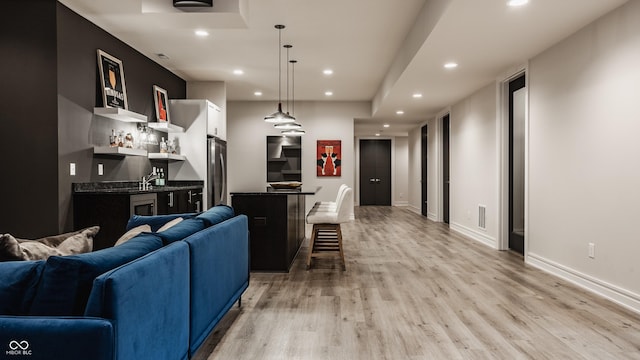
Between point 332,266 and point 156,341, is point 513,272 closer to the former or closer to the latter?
point 332,266

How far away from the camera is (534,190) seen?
191 inches

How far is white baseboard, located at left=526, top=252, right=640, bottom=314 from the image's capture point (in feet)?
10.7

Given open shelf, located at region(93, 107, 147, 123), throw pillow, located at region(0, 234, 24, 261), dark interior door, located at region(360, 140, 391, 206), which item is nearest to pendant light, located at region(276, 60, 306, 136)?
open shelf, located at region(93, 107, 147, 123)

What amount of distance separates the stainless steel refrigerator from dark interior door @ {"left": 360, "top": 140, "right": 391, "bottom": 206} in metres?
7.72

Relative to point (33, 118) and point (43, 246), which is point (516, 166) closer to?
point (43, 246)

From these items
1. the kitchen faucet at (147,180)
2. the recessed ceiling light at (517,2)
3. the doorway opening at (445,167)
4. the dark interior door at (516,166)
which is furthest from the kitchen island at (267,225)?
Result: the doorway opening at (445,167)

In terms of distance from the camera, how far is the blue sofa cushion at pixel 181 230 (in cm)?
205

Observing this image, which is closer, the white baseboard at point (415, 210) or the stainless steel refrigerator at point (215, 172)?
the stainless steel refrigerator at point (215, 172)

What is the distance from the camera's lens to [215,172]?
23.4 feet

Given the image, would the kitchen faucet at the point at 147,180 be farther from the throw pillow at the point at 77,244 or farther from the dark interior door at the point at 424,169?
the dark interior door at the point at 424,169

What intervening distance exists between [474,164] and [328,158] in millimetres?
3481

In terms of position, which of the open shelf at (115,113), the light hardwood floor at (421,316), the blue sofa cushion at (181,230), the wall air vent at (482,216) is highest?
the open shelf at (115,113)

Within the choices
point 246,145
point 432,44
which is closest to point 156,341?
point 432,44

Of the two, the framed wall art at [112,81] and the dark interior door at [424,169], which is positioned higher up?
the framed wall art at [112,81]
